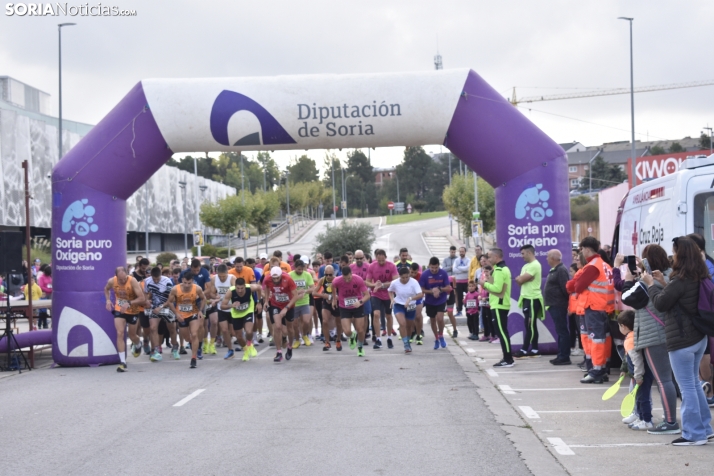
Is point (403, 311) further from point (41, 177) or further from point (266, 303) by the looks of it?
point (41, 177)

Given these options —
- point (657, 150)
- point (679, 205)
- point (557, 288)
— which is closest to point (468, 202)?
point (557, 288)

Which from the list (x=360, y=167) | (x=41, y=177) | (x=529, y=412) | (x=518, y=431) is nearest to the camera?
(x=518, y=431)

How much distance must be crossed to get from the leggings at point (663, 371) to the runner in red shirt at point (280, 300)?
28.1 ft

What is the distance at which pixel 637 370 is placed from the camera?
313 inches

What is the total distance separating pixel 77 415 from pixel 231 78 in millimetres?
7108

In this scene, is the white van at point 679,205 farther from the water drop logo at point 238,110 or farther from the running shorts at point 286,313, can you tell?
the running shorts at point 286,313

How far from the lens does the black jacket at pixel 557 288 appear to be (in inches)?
514

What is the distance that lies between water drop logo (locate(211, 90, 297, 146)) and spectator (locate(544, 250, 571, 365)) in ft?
17.0

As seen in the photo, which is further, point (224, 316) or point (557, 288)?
point (224, 316)

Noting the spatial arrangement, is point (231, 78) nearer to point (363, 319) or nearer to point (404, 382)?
point (363, 319)

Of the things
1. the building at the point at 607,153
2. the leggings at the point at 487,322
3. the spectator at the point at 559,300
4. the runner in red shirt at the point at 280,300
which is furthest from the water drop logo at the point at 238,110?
the building at the point at 607,153

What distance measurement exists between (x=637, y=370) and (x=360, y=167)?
14038cm

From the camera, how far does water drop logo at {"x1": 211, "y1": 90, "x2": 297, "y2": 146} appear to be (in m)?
14.6

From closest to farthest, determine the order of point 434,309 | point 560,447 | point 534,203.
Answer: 1. point 560,447
2. point 534,203
3. point 434,309
